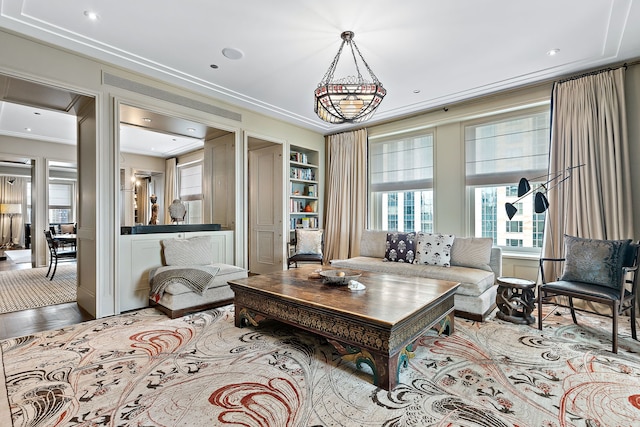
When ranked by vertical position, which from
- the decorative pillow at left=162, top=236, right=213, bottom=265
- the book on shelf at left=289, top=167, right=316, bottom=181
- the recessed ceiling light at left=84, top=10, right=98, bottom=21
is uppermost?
the recessed ceiling light at left=84, top=10, right=98, bottom=21

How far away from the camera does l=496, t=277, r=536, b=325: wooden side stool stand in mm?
3217

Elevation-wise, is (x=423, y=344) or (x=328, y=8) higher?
(x=328, y=8)

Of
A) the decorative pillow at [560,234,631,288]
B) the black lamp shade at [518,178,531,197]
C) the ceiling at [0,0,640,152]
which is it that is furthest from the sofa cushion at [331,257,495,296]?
the ceiling at [0,0,640,152]

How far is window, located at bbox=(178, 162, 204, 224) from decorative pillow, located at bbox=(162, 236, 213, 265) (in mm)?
3537

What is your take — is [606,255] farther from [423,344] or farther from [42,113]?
[42,113]

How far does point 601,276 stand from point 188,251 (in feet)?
15.0

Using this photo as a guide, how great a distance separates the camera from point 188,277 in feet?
11.6

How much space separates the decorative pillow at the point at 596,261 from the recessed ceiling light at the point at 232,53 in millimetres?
4141

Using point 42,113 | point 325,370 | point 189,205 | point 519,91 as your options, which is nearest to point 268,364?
point 325,370

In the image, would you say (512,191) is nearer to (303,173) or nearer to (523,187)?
(523,187)

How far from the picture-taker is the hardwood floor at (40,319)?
9.98ft

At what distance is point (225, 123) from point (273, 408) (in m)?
4.07

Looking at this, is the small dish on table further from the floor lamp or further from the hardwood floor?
the floor lamp

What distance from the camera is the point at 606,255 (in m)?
2.97
